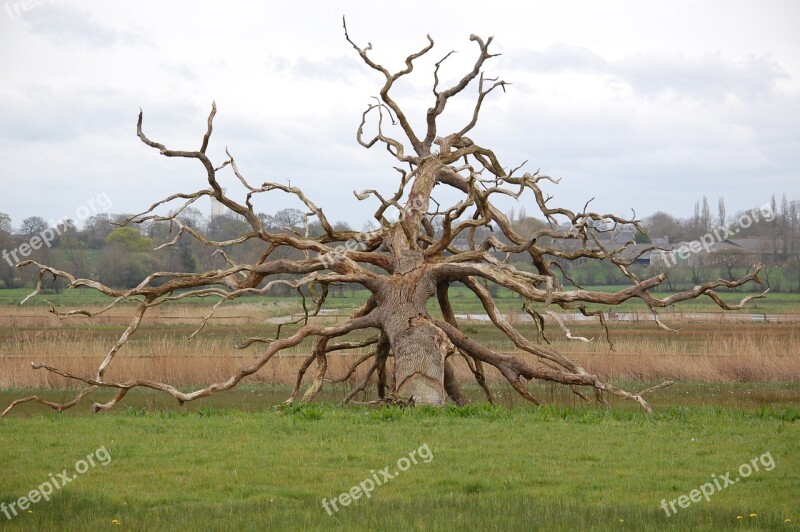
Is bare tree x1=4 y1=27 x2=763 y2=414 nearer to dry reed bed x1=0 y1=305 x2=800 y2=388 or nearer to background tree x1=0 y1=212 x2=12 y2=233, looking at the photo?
dry reed bed x1=0 y1=305 x2=800 y2=388

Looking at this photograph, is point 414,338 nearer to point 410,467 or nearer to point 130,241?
point 410,467

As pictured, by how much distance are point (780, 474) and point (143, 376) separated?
1556 cm

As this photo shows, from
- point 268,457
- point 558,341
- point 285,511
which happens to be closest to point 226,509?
point 285,511

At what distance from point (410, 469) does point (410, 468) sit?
1.8 inches

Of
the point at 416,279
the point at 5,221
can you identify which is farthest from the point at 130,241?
the point at 416,279

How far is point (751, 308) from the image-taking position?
201 feet

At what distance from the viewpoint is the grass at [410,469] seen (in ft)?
26.1

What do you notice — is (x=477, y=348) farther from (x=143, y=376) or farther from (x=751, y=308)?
(x=751, y=308)

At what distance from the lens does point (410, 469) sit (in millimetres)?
A: 9789

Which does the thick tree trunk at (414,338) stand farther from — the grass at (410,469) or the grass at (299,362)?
the grass at (299,362)

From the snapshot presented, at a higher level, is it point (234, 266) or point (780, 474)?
point (234, 266)

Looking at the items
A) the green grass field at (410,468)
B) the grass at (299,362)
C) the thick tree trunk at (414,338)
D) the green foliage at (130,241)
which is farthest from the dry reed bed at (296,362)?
Answer: the green foliage at (130,241)


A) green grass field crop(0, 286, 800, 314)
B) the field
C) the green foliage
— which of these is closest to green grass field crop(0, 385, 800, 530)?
the field

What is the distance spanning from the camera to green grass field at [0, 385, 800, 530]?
793 centimetres
